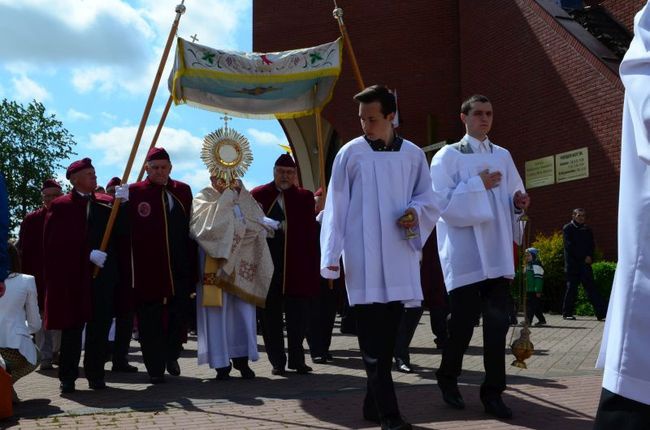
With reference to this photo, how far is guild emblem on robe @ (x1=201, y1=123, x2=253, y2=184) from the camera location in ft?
27.6

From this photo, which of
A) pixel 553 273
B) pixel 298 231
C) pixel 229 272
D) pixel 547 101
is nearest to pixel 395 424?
pixel 229 272

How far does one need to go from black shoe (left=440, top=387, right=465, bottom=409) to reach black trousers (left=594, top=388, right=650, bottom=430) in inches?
151

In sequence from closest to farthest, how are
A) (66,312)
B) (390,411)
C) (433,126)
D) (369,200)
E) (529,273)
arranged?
1. (390,411)
2. (369,200)
3. (66,312)
4. (529,273)
5. (433,126)

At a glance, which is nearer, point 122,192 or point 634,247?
point 634,247

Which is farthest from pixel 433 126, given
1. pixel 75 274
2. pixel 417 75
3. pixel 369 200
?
pixel 369 200

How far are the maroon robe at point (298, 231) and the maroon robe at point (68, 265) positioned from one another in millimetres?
1853

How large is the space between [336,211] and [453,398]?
1.61 m

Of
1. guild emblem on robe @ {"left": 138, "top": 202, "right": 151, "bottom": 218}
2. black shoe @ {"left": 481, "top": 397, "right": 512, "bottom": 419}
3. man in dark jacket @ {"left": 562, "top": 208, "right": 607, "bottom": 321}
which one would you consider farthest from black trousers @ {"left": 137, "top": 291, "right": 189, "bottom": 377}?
man in dark jacket @ {"left": 562, "top": 208, "right": 607, "bottom": 321}

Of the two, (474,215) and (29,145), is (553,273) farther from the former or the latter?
(29,145)

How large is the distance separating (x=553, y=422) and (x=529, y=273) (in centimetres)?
972

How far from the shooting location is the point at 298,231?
355 inches

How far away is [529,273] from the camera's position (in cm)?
1510

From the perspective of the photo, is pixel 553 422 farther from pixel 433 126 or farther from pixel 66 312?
pixel 433 126

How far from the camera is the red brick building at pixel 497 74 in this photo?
1819 cm
